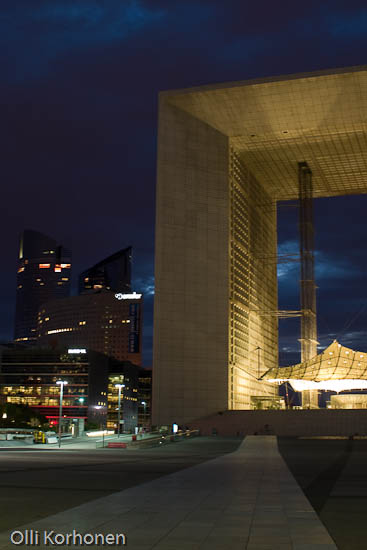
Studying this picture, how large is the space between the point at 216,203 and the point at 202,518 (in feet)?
257

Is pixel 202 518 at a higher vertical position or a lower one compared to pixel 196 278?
lower

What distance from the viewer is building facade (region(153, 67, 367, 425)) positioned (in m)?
84.4

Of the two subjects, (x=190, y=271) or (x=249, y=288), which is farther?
(x=249, y=288)

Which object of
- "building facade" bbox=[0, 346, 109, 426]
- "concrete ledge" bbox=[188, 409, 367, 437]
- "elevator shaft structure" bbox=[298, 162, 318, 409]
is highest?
"elevator shaft structure" bbox=[298, 162, 318, 409]

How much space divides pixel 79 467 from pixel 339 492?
12.8 metres

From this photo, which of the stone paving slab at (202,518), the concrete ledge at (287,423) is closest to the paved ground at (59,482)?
the stone paving slab at (202,518)

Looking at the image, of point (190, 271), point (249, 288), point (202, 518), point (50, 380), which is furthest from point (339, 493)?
point (50, 380)

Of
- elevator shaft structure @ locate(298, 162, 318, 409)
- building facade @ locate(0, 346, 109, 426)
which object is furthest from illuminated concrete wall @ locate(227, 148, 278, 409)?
building facade @ locate(0, 346, 109, 426)

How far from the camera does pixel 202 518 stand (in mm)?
13445

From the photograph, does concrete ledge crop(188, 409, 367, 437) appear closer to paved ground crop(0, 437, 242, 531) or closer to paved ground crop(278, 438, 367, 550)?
paved ground crop(278, 438, 367, 550)

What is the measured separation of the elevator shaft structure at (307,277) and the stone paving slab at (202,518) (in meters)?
79.2

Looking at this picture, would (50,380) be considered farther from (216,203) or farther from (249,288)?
(216,203)

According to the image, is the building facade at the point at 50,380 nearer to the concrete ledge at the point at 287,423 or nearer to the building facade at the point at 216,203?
the building facade at the point at 216,203

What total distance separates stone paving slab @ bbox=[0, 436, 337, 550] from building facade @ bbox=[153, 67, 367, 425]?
214 feet
